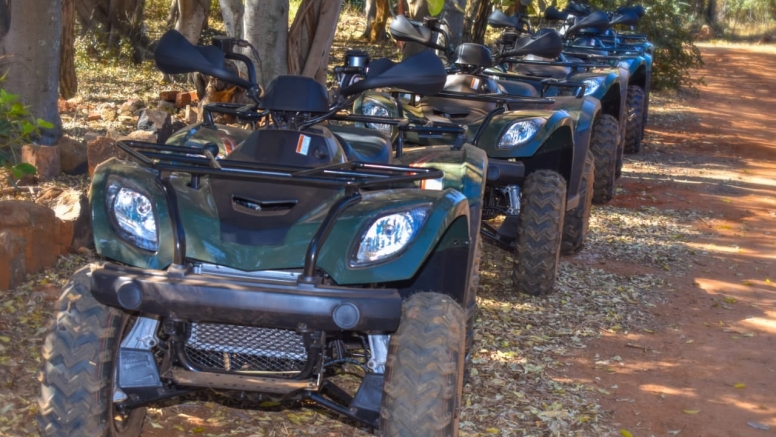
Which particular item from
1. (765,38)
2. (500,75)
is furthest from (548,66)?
(765,38)

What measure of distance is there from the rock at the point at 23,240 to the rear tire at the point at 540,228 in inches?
117

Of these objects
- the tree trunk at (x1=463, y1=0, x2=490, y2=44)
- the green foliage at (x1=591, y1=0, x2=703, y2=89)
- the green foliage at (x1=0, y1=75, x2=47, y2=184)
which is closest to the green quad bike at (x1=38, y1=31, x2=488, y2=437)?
the green foliage at (x1=0, y1=75, x2=47, y2=184)

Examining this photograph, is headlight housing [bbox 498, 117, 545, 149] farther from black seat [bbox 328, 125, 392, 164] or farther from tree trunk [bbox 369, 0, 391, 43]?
tree trunk [bbox 369, 0, 391, 43]

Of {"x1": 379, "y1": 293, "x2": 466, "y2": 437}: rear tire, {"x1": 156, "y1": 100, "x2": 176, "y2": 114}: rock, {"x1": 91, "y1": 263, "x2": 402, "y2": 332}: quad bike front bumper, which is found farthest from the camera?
{"x1": 156, "y1": 100, "x2": 176, "y2": 114}: rock

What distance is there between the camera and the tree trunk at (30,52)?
760 cm

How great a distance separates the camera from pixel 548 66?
9625mm

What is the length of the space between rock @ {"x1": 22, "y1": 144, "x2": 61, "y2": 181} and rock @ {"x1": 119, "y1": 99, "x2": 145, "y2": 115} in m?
3.45

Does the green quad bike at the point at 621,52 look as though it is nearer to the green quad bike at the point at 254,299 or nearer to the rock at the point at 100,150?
the rock at the point at 100,150

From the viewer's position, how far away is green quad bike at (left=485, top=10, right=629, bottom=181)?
852 centimetres

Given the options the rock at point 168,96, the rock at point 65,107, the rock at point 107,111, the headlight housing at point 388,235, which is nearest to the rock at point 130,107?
the rock at point 107,111

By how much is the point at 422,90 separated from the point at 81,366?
1.68m

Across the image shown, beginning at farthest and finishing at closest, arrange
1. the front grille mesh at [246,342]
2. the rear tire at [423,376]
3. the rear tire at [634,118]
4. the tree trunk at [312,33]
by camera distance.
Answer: the rear tire at [634,118], the tree trunk at [312,33], the front grille mesh at [246,342], the rear tire at [423,376]

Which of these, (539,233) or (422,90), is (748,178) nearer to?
(539,233)

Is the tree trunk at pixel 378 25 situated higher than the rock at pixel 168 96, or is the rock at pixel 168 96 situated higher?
the tree trunk at pixel 378 25
